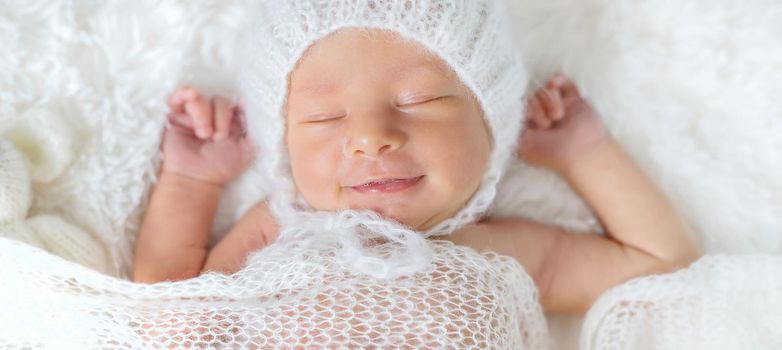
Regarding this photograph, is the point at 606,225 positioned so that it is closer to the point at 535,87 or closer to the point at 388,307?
the point at 535,87

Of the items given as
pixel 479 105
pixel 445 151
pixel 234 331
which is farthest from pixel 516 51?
pixel 234 331

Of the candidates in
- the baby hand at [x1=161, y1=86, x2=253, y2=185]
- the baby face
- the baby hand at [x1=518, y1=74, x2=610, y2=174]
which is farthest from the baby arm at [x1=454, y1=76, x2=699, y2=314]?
the baby hand at [x1=161, y1=86, x2=253, y2=185]

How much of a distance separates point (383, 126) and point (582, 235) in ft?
1.61

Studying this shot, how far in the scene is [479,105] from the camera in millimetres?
1281

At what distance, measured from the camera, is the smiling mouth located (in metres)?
1.20

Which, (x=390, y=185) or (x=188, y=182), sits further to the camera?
(x=188, y=182)

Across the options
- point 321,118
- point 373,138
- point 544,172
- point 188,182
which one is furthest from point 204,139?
point 544,172

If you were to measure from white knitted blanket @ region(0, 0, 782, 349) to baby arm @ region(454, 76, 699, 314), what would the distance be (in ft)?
0.15

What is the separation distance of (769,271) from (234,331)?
892 millimetres

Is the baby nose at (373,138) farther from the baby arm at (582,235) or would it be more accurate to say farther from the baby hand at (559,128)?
the baby hand at (559,128)

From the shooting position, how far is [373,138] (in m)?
1.14

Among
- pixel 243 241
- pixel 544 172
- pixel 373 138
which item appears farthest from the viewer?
pixel 544 172

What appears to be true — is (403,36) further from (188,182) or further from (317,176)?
(188,182)

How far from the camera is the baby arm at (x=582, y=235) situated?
1367mm
